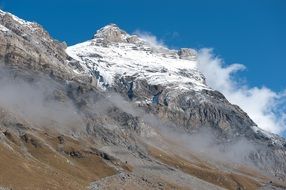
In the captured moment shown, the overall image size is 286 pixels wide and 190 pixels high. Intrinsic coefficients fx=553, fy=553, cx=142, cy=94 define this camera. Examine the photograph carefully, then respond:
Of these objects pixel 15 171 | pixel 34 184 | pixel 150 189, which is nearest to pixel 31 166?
pixel 15 171

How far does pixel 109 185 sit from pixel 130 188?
7.29 m

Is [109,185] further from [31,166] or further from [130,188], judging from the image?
[31,166]

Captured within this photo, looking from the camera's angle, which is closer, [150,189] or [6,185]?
[6,185]

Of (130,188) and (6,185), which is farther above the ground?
(130,188)

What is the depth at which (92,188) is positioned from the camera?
16088 cm

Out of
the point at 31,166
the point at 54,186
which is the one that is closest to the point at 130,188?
the point at 31,166

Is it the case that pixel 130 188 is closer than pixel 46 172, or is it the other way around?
pixel 46 172

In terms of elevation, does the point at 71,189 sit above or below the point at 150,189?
below

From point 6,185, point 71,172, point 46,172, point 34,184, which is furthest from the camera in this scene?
point 71,172

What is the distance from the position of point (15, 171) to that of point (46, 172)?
62.1 ft

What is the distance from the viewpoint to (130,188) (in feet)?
605

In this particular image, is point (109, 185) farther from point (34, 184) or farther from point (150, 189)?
point (34, 184)

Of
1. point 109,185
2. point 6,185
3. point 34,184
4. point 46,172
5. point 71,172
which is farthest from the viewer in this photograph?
point 71,172

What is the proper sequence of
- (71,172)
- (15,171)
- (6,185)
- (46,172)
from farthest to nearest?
(71,172) → (46,172) → (15,171) → (6,185)
